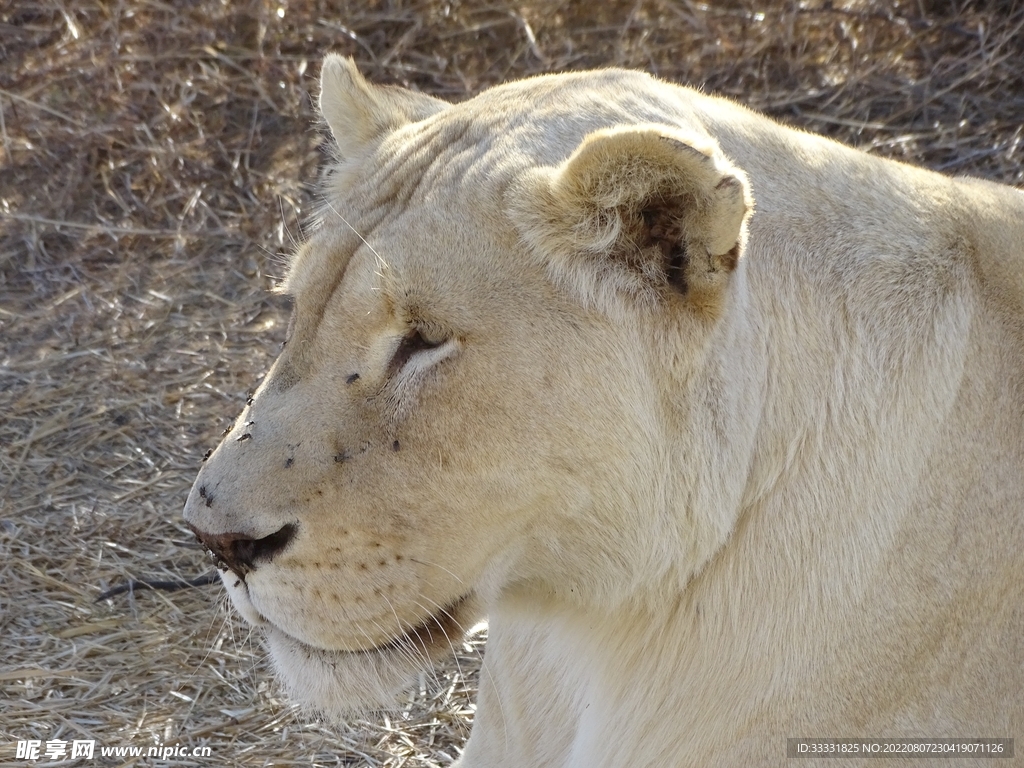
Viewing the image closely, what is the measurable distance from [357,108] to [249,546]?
923mm

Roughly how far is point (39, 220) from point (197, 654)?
2.63 metres

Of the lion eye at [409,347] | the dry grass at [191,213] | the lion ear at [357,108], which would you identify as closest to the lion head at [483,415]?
the lion eye at [409,347]

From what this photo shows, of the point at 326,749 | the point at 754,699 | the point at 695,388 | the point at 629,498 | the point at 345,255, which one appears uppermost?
the point at 345,255

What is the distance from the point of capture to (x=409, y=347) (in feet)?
6.10

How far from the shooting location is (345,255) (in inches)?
76.7

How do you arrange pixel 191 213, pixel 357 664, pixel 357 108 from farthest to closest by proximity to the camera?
1. pixel 191 213
2. pixel 357 108
3. pixel 357 664

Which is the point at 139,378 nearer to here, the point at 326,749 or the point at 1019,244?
the point at 326,749

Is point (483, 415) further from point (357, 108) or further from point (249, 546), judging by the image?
point (357, 108)

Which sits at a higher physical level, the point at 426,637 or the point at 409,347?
the point at 409,347

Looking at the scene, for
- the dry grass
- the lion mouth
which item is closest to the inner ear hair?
the lion mouth

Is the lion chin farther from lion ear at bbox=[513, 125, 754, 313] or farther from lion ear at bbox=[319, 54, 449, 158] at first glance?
lion ear at bbox=[319, 54, 449, 158]

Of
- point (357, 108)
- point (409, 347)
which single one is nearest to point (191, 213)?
point (357, 108)

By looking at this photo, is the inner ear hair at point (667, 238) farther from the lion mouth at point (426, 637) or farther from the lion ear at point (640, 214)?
the lion mouth at point (426, 637)

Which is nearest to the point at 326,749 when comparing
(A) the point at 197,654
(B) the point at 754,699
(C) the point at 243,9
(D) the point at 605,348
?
(A) the point at 197,654
